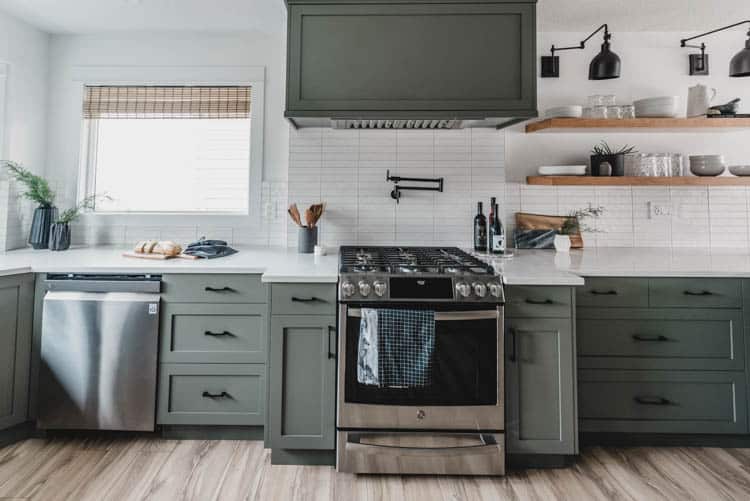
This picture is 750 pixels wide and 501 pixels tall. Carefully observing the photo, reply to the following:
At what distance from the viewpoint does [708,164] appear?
103 inches

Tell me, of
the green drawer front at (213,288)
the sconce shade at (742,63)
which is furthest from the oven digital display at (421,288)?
the sconce shade at (742,63)

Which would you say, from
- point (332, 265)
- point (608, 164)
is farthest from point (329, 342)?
point (608, 164)

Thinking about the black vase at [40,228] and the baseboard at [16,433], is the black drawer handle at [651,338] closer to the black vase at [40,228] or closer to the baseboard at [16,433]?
the baseboard at [16,433]

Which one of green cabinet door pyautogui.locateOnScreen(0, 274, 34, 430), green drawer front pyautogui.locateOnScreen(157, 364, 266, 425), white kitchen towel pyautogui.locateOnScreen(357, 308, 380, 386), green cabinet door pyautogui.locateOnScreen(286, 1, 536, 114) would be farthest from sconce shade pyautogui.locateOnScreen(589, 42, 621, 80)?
green cabinet door pyautogui.locateOnScreen(0, 274, 34, 430)

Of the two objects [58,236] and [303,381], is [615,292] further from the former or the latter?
[58,236]

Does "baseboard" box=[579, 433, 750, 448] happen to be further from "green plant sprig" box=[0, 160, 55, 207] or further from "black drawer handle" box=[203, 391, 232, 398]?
"green plant sprig" box=[0, 160, 55, 207]

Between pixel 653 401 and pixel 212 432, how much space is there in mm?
2234

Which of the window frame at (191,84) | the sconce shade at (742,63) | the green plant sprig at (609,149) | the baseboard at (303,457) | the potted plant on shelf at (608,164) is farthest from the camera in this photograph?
the window frame at (191,84)

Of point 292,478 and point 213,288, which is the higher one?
point 213,288

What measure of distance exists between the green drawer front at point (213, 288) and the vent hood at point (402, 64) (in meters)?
0.94

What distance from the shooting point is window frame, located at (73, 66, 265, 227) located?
2.93 meters

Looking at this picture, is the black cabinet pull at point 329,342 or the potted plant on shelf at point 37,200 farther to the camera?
the potted plant on shelf at point 37,200

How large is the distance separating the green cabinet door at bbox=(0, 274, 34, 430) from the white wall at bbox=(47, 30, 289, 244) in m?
0.89

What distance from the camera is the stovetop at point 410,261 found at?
1916 millimetres
